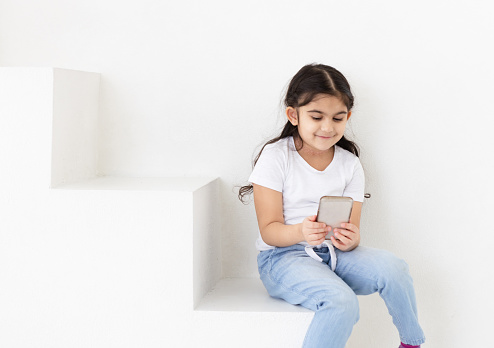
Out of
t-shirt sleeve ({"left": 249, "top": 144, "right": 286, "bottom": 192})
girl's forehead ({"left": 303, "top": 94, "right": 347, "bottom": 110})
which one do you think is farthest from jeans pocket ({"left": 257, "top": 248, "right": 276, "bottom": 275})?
girl's forehead ({"left": 303, "top": 94, "right": 347, "bottom": 110})

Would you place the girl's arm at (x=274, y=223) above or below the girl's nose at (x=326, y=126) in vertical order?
below

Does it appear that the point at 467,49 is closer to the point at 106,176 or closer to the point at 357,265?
the point at 357,265

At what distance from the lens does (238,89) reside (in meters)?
1.63

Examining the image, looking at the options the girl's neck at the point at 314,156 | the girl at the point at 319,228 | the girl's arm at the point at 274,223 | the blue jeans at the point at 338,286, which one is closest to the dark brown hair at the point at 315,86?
the girl at the point at 319,228

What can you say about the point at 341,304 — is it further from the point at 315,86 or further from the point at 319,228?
the point at 315,86

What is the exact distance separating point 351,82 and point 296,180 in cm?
31

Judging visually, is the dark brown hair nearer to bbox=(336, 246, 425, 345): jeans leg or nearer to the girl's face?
the girl's face

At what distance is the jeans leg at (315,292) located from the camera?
1.27 m

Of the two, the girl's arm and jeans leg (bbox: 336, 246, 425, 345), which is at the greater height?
the girl's arm

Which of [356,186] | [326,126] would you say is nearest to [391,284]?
[356,186]

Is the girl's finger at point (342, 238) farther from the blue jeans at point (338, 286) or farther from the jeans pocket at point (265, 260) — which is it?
the jeans pocket at point (265, 260)

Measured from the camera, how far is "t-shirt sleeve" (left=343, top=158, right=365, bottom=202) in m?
1.53

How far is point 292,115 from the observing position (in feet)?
4.92

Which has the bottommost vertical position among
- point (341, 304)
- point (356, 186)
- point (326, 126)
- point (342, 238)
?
A: point (341, 304)
